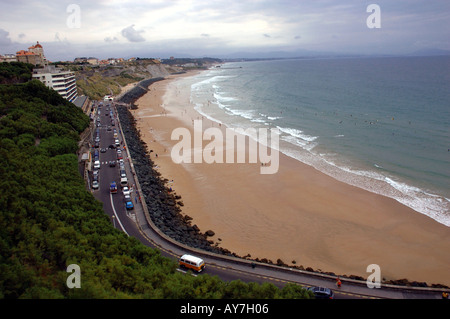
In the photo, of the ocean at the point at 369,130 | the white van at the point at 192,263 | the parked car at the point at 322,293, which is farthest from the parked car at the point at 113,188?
the ocean at the point at 369,130

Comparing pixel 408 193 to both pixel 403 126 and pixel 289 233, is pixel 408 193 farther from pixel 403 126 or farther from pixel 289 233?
pixel 403 126

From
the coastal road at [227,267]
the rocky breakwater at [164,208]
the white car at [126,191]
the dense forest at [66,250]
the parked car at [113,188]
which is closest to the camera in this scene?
the dense forest at [66,250]

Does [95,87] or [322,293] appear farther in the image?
[95,87]

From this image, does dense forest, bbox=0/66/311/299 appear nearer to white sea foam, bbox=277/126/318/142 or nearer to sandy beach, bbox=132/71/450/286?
sandy beach, bbox=132/71/450/286

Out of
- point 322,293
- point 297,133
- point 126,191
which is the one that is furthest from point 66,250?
point 297,133

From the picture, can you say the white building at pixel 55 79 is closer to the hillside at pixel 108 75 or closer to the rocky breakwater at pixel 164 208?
the hillside at pixel 108 75

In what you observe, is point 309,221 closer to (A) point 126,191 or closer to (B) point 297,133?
(A) point 126,191

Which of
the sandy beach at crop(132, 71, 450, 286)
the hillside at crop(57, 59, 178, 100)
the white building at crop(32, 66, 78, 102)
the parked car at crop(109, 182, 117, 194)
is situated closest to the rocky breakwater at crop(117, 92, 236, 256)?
the sandy beach at crop(132, 71, 450, 286)
